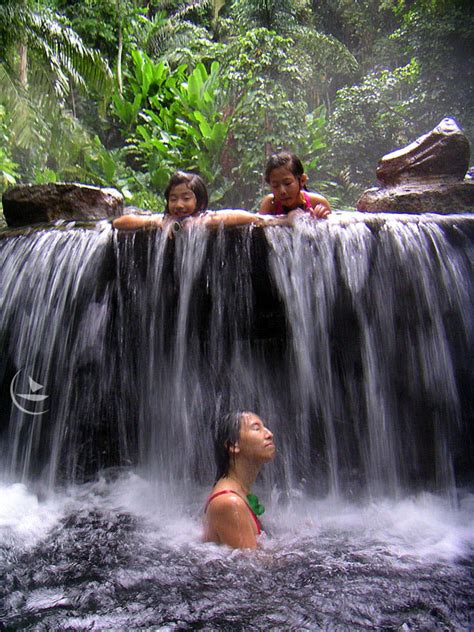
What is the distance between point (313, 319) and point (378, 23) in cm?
2065

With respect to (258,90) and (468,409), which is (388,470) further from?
(258,90)

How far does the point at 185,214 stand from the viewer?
4.43 metres

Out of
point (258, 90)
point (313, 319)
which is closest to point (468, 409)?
point (313, 319)

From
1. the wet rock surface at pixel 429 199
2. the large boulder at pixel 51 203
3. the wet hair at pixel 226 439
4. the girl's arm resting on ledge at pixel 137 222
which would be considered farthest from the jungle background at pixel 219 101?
the wet hair at pixel 226 439

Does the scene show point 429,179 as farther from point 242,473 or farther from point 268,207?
point 242,473

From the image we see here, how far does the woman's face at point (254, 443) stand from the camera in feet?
9.96

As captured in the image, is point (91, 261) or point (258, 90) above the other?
point (258, 90)

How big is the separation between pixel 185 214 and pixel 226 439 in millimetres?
2005

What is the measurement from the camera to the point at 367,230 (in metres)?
4.32

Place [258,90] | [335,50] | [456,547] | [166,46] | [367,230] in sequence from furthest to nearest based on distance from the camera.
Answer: [166,46] → [335,50] → [258,90] → [367,230] → [456,547]

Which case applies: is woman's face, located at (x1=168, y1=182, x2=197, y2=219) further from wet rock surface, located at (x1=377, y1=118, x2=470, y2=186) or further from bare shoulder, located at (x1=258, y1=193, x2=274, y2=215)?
wet rock surface, located at (x1=377, y1=118, x2=470, y2=186)

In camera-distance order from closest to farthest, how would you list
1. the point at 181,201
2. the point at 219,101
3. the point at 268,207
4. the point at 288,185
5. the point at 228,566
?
the point at 228,566
the point at 181,201
the point at 288,185
the point at 268,207
the point at 219,101

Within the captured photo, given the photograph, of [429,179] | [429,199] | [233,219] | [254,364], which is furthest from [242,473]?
[429,179]

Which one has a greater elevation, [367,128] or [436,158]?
[367,128]
